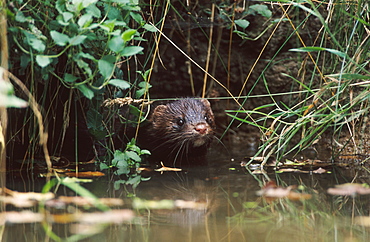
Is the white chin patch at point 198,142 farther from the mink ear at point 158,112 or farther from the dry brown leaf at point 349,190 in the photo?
the dry brown leaf at point 349,190

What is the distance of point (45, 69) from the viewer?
3348 mm

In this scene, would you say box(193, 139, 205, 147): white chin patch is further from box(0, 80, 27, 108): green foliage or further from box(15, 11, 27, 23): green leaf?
box(0, 80, 27, 108): green foliage

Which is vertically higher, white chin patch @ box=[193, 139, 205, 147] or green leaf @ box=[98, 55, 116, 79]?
green leaf @ box=[98, 55, 116, 79]

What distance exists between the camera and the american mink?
189 inches

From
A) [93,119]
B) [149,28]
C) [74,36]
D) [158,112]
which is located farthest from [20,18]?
[158,112]

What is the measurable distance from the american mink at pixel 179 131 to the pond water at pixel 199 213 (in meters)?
1.27

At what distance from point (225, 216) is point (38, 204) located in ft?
3.38

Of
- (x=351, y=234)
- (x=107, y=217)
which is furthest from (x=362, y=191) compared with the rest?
(x=107, y=217)

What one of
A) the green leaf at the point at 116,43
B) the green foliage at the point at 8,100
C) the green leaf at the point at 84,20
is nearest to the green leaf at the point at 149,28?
the green leaf at the point at 116,43

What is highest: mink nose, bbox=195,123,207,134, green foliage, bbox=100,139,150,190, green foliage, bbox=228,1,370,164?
green foliage, bbox=228,1,370,164

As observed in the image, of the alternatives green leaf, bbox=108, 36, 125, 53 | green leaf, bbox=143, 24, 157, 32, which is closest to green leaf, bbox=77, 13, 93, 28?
green leaf, bbox=108, 36, 125, 53

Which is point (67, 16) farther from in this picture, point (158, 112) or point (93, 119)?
point (158, 112)

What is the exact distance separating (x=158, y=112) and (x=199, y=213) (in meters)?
2.73

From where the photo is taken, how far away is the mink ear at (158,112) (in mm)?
5113
